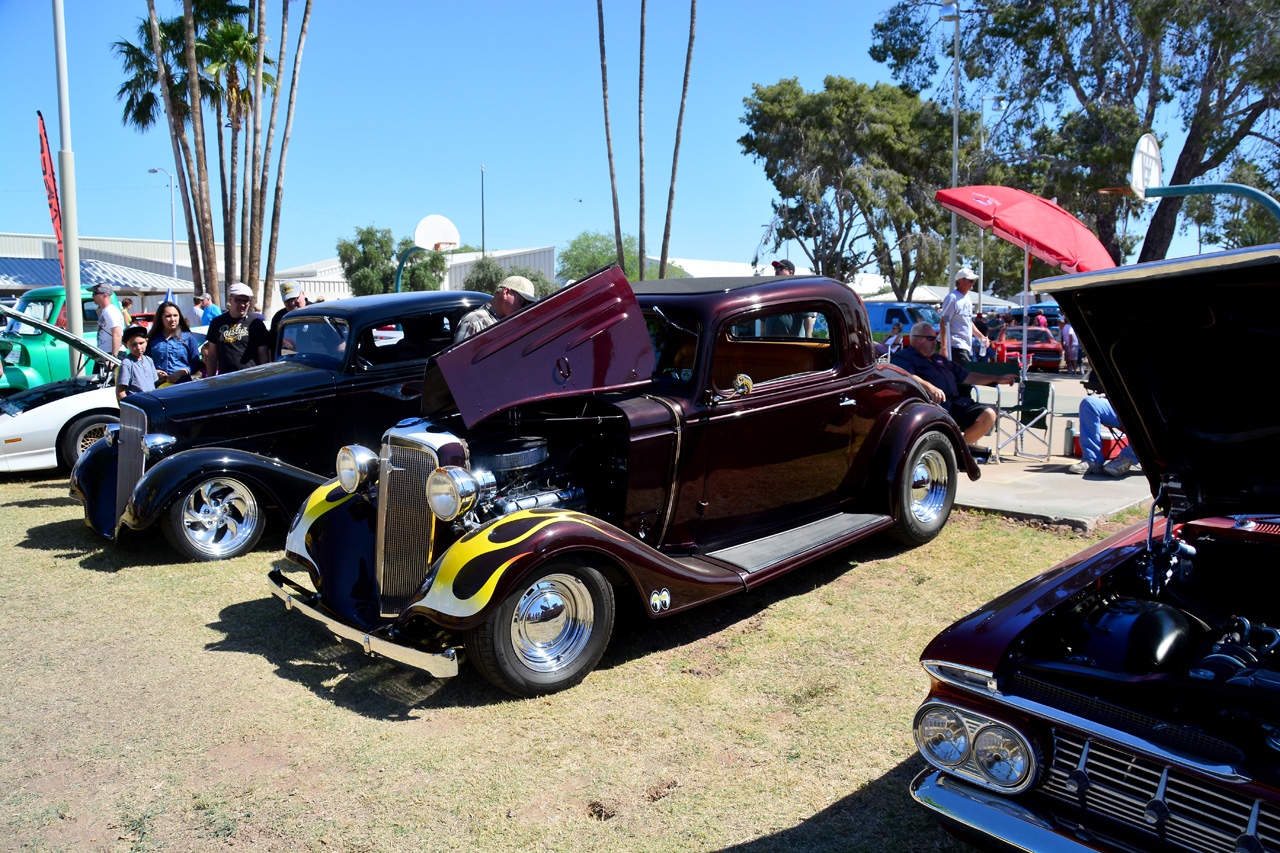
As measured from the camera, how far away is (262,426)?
6.24 meters

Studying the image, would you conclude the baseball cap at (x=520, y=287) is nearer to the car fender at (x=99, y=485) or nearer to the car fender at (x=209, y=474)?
the car fender at (x=209, y=474)

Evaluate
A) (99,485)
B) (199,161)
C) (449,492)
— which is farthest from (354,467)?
(199,161)

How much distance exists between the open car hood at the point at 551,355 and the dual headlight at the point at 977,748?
7.84 feet

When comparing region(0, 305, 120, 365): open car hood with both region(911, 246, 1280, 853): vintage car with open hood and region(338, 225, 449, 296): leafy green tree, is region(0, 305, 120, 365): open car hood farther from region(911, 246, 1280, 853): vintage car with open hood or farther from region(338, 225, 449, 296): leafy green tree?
region(338, 225, 449, 296): leafy green tree

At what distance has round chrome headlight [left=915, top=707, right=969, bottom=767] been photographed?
222cm

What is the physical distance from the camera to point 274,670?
4.04 meters

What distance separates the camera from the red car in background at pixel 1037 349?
22.2 meters

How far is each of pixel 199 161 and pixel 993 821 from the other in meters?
19.5

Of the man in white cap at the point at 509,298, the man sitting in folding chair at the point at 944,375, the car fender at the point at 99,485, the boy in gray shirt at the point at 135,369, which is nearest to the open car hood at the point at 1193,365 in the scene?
the man in white cap at the point at 509,298

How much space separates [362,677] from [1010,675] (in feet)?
9.55

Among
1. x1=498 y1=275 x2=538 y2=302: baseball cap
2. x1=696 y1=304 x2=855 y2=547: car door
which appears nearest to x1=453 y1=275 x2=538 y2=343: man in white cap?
x1=498 y1=275 x2=538 y2=302: baseball cap

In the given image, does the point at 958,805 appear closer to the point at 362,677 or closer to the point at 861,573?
the point at 362,677

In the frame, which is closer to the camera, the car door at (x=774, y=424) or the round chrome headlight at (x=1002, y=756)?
the round chrome headlight at (x=1002, y=756)

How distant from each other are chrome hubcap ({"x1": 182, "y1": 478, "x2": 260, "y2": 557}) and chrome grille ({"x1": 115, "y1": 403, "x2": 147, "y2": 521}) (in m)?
0.52
